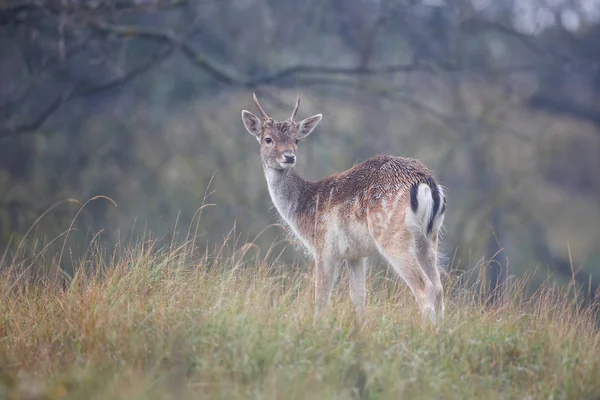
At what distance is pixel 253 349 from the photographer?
4266 mm

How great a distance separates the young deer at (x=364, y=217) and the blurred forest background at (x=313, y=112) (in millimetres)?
5423

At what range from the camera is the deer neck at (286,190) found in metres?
6.77

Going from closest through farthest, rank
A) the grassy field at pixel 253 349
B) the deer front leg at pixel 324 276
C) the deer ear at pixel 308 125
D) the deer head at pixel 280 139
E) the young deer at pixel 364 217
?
the grassy field at pixel 253 349
the young deer at pixel 364 217
the deer front leg at pixel 324 276
the deer head at pixel 280 139
the deer ear at pixel 308 125

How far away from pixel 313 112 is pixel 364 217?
303 inches

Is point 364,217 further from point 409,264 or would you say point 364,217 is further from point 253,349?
point 253,349

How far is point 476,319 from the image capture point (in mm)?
5023

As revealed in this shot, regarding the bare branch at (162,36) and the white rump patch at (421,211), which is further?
the bare branch at (162,36)

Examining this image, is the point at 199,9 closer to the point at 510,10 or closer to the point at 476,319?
the point at 510,10

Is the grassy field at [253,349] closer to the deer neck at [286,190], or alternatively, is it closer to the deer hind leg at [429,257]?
the deer hind leg at [429,257]

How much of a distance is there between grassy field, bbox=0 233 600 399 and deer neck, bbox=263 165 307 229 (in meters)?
1.48

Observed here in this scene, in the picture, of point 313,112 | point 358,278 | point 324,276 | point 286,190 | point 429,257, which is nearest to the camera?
point 429,257

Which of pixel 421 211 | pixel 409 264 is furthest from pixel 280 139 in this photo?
pixel 409 264

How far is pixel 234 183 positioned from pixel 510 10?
5978 mm

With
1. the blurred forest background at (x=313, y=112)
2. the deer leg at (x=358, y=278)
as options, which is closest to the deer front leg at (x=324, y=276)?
the deer leg at (x=358, y=278)
